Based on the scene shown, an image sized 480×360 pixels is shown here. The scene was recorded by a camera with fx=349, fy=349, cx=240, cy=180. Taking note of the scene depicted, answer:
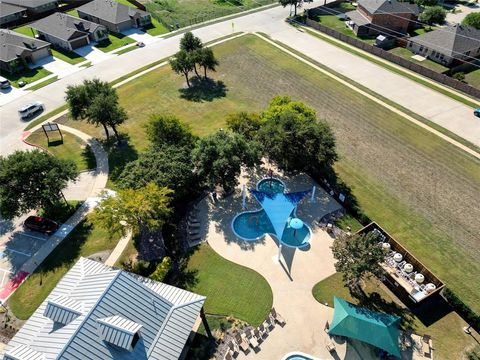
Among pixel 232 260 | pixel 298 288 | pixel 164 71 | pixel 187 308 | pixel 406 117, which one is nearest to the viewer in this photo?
pixel 187 308

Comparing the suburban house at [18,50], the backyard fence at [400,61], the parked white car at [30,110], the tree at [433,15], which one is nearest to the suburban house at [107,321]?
the parked white car at [30,110]

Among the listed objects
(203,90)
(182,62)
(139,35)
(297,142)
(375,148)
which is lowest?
(375,148)

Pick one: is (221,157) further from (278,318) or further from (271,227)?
(278,318)

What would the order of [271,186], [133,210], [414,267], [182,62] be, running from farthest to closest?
1. [182,62]
2. [271,186]
3. [414,267]
4. [133,210]

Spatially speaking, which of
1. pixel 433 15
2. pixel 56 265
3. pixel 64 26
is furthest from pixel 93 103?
pixel 433 15

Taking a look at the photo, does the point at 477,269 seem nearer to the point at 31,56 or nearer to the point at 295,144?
the point at 295,144

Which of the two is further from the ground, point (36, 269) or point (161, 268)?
point (161, 268)

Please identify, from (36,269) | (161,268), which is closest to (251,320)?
(161,268)
